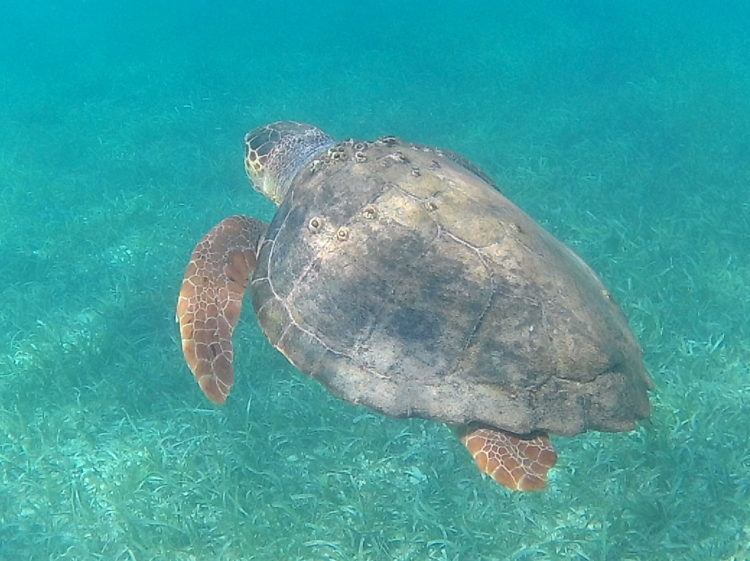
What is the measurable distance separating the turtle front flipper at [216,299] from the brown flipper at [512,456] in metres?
1.74

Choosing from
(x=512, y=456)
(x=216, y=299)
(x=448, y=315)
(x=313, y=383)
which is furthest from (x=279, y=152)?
(x=512, y=456)

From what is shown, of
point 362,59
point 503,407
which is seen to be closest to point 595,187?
point 503,407

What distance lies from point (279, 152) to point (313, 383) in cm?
240

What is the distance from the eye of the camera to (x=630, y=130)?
12.2 m

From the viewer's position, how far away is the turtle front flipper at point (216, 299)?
4.14 metres

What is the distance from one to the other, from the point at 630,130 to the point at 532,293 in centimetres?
1026

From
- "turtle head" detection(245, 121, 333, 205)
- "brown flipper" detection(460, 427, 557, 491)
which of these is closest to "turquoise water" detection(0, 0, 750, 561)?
"brown flipper" detection(460, 427, 557, 491)

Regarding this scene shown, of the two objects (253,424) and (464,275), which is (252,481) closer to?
(253,424)

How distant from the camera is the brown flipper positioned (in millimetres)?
3381

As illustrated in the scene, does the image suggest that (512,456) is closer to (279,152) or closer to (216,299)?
(216,299)

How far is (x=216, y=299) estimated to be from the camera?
14.8 ft

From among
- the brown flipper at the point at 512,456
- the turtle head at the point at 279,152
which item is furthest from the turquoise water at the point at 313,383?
the turtle head at the point at 279,152

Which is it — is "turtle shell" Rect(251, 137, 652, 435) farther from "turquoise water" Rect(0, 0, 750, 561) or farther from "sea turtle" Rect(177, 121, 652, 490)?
"turquoise water" Rect(0, 0, 750, 561)

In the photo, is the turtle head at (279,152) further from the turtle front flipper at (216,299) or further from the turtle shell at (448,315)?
the turtle shell at (448,315)
